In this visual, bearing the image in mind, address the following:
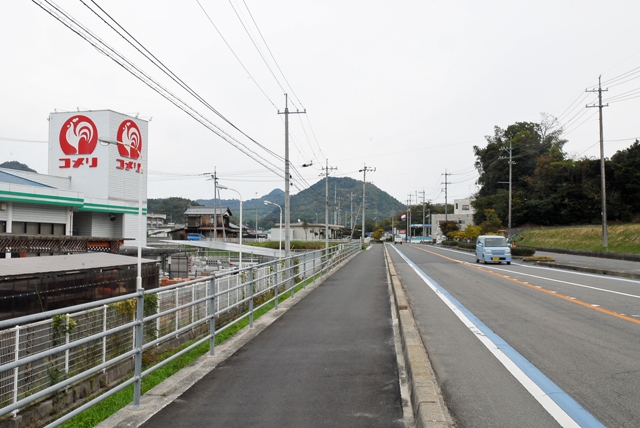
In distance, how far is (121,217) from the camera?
46.1m

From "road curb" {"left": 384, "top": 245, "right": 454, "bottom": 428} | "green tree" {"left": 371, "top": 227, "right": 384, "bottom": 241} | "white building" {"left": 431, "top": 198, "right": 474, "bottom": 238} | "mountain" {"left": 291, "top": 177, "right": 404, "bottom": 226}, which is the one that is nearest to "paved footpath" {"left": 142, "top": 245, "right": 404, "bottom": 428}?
"road curb" {"left": 384, "top": 245, "right": 454, "bottom": 428}

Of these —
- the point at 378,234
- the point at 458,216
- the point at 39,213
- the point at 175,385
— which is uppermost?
the point at 458,216

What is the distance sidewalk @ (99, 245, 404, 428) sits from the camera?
5.02 metres

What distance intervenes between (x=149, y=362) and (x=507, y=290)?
11.8m

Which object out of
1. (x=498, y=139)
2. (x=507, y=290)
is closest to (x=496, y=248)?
(x=507, y=290)

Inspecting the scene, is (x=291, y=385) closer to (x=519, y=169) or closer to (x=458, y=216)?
(x=519, y=169)

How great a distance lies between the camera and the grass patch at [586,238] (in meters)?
42.7

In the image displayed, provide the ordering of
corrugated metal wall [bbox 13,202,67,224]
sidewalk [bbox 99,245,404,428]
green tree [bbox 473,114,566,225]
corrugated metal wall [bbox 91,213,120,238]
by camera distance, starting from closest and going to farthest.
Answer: sidewalk [bbox 99,245,404,428]
corrugated metal wall [bbox 13,202,67,224]
corrugated metal wall [bbox 91,213,120,238]
green tree [bbox 473,114,566,225]

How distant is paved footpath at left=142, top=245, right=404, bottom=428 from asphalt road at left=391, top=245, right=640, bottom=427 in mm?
819

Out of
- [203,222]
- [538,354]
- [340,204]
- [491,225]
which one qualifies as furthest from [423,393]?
[340,204]

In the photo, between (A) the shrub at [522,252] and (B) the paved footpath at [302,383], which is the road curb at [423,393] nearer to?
(B) the paved footpath at [302,383]

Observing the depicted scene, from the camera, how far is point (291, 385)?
6.16 meters

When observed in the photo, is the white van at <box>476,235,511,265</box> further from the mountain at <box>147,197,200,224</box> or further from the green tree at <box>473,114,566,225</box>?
the mountain at <box>147,197,200,224</box>

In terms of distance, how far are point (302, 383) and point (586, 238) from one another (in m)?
53.6
